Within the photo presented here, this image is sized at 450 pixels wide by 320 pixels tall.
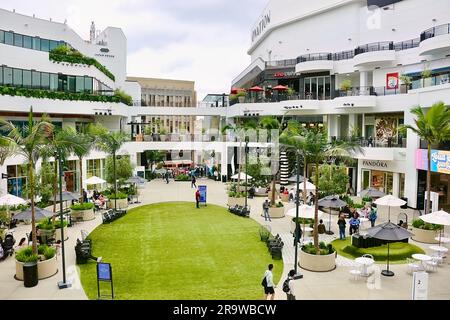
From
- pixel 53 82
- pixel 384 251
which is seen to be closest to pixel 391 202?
pixel 384 251

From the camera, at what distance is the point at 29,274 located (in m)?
13.9

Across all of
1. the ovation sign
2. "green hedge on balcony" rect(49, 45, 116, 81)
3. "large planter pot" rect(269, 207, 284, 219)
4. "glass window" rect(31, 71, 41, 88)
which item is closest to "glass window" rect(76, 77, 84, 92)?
"green hedge on balcony" rect(49, 45, 116, 81)

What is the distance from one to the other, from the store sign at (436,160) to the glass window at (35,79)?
30.3 meters

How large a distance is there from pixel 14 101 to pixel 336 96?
29.1 meters

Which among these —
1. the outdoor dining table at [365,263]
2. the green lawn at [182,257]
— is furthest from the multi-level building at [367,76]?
the green lawn at [182,257]

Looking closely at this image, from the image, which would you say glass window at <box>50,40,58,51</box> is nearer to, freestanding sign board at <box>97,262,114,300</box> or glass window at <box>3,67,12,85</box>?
glass window at <box>3,67,12,85</box>

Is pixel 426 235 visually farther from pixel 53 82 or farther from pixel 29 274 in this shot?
pixel 53 82

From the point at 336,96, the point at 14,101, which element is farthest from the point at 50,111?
the point at 336,96

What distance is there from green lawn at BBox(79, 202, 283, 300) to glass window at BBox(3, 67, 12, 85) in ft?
47.5

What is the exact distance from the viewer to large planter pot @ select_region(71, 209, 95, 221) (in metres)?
24.8

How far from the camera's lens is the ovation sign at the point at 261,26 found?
5422 centimetres
